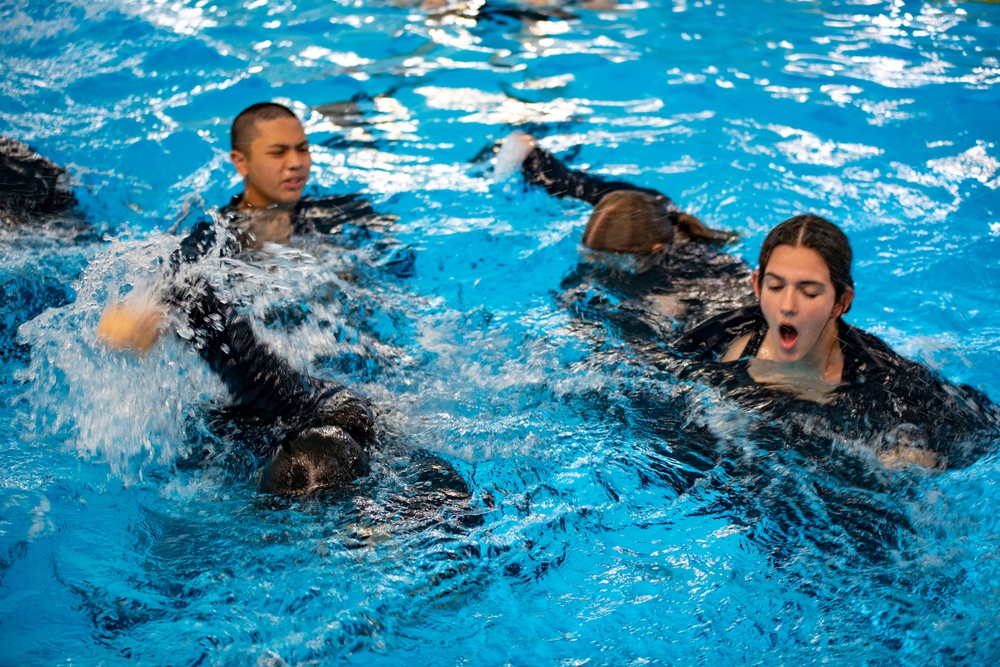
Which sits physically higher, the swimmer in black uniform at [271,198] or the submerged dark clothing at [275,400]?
the swimmer in black uniform at [271,198]

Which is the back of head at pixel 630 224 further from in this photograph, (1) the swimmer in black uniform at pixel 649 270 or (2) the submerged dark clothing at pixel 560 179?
(2) the submerged dark clothing at pixel 560 179

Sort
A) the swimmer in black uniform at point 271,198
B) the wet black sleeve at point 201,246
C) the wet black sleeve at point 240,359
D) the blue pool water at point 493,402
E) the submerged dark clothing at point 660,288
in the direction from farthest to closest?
1. the swimmer in black uniform at point 271,198
2. the submerged dark clothing at point 660,288
3. the wet black sleeve at point 201,246
4. the wet black sleeve at point 240,359
5. the blue pool water at point 493,402

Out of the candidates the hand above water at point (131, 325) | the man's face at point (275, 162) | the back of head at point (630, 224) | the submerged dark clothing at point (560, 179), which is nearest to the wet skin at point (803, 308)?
the back of head at point (630, 224)

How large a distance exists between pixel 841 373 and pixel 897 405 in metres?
0.24

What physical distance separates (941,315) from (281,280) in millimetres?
3687

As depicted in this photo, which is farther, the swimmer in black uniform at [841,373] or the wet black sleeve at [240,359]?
the wet black sleeve at [240,359]

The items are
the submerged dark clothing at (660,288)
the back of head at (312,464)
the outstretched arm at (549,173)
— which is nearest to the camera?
the back of head at (312,464)

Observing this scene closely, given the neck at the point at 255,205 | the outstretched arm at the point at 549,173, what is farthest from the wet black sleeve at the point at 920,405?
the neck at the point at 255,205

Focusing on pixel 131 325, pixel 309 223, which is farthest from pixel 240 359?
pixel 309 223

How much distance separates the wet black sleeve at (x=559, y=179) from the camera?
6051 mm

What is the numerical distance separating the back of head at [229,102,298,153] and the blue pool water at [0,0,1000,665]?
27.0 inches

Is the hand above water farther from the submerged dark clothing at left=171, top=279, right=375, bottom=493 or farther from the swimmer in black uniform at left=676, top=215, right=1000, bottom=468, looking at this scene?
the swimmer in black uniform at left=676, top=215, right=1000, bottom=468

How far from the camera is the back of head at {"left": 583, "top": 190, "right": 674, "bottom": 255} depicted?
5020 millimetres

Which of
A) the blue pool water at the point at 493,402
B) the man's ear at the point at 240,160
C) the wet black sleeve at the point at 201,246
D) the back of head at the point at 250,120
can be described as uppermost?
the back of head at the point at 250,120
